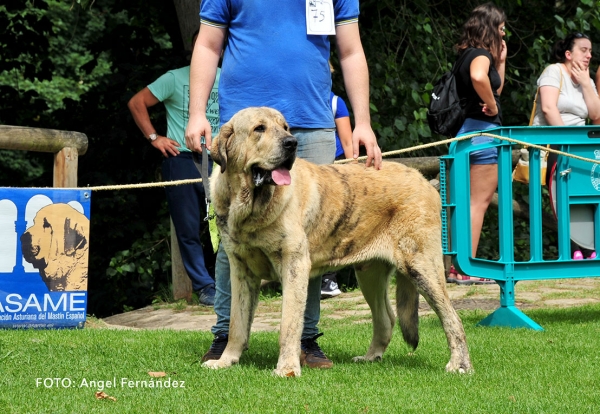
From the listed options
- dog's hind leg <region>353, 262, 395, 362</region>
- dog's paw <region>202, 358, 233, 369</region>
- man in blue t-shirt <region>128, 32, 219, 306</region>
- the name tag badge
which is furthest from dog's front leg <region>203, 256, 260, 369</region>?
man in blue t-shirt <region>128, 32, 219, 306</region>

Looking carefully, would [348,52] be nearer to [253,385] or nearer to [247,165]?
[247,165]

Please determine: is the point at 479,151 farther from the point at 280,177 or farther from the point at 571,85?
the point at 280,177

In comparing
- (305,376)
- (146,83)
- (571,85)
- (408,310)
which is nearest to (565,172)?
(571,85)

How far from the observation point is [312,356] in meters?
4.82

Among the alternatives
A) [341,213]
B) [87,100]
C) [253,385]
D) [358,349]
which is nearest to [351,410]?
[253,385]

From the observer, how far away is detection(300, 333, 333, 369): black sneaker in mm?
4758

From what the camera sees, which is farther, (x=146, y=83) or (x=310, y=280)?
(x=146, y=83)

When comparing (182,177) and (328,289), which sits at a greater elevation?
(182,177)

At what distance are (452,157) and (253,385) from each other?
2.96m

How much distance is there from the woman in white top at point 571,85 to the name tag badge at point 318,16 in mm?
3384

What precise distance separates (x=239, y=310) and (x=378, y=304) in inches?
35.6

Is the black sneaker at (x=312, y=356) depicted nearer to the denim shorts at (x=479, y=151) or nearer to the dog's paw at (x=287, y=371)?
the dog's paw at (x=287, y=371)

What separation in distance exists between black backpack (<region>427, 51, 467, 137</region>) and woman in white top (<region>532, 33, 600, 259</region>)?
2.41 feet

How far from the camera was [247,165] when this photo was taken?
14.2 feet
